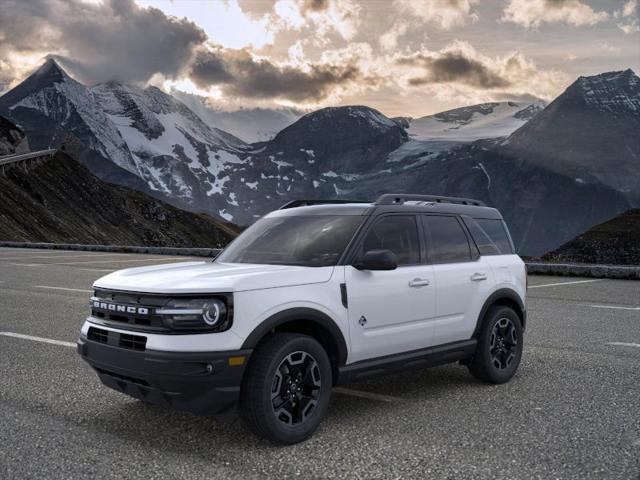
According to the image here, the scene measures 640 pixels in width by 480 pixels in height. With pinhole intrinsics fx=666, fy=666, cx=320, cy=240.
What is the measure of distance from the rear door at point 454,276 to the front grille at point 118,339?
8.40 feet

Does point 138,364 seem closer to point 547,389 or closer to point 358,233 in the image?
point 358,233

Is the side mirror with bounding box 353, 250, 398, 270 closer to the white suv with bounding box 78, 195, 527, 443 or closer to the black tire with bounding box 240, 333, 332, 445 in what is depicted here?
the white suv with bounding box 78, 195, 527, 443

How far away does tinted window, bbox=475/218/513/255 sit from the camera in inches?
267

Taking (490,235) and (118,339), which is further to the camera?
(490,235)

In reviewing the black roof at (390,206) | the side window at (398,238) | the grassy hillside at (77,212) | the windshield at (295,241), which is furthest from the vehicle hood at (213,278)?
the grassy hillside at (77,212)

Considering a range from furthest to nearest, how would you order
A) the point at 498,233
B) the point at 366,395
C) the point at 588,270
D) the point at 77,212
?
the point at 77,212 < the point at 588,270 < the point at 498,233 < the point at 366,395

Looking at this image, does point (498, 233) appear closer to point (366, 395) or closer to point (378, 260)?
point (366, 395)

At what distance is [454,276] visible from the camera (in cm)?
607

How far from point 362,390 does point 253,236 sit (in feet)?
5.74

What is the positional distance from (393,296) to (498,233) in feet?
6.67

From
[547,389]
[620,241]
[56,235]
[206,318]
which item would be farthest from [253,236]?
[620,241]

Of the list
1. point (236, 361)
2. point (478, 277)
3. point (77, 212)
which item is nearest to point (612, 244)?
point (77, 212)

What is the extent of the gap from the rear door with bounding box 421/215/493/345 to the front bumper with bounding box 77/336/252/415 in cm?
214

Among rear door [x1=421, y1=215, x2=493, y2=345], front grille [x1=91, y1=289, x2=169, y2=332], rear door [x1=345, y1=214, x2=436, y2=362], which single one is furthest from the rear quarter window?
front grille [x1=91, y1=289, x2=169, y2=332]
